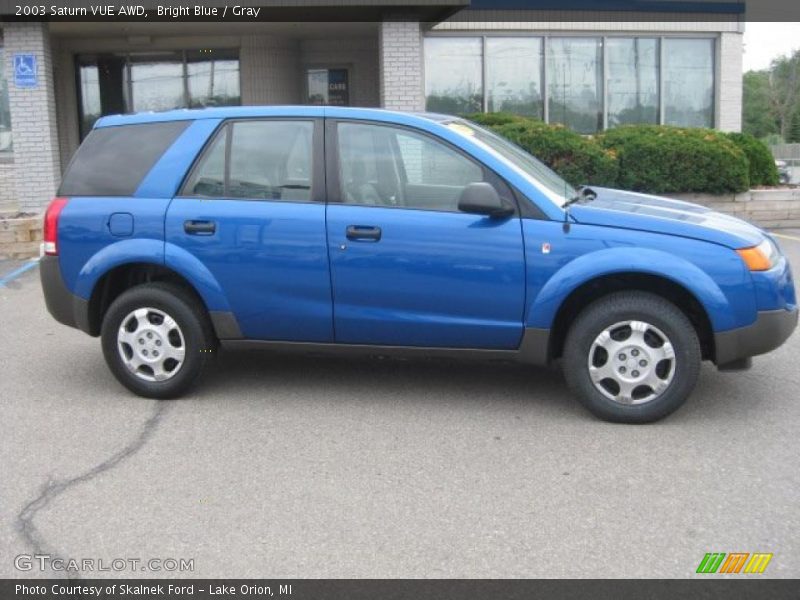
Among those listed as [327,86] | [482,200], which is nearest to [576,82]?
[327,86]

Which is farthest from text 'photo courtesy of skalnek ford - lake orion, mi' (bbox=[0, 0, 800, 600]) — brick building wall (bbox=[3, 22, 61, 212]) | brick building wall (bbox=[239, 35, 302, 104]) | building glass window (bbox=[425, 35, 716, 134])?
building glass window (bbox=[425, 35, 716, 134])

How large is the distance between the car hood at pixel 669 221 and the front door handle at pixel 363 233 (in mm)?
1157

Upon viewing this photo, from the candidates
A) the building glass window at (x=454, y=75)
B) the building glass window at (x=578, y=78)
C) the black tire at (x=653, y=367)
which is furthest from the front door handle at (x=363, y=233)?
the building glass window at (x=578, y=78)

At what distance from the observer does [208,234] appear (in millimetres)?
5543

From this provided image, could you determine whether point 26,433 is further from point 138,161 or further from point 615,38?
point 615,38

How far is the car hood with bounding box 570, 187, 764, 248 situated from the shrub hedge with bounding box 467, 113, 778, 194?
758cm

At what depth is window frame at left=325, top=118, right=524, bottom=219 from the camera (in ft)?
17.3

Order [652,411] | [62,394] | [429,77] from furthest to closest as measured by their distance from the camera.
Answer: [429,77], [62,394], [652,411]

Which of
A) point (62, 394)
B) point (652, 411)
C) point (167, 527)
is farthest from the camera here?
point (62, 394)

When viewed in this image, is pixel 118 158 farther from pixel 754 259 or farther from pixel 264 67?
pixel 264 67

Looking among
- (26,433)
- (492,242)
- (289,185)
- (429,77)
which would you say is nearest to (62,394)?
(26,433)

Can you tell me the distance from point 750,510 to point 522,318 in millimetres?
1704

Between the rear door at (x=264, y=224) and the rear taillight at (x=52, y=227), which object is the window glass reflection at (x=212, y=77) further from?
the rear door at (x=264, y=224)

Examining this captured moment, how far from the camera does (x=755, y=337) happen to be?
5.05 metres
